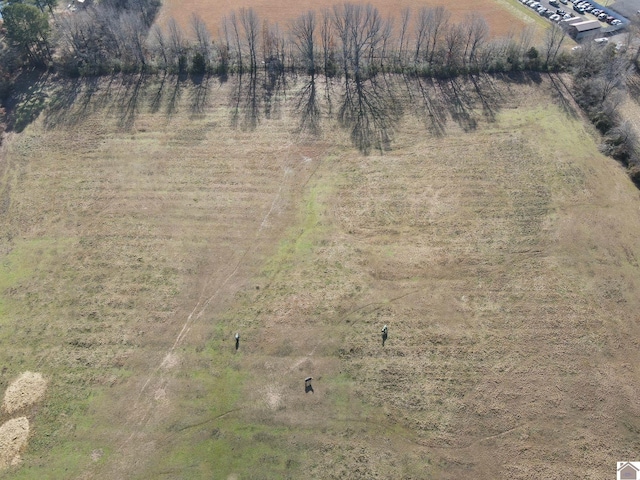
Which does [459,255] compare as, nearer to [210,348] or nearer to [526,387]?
[526,387]

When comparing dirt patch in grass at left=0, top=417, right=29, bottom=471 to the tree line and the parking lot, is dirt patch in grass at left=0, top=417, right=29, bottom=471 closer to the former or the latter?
the tree line

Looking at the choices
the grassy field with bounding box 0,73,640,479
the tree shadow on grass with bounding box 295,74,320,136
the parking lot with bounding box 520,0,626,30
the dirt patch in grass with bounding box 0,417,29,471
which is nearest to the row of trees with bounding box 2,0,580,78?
the tree shadow on grass with bounding box 295,74,320,136

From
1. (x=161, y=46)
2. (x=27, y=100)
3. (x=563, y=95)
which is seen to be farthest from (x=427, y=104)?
(x=27, y=100)

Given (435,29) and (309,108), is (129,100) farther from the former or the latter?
(435,29)

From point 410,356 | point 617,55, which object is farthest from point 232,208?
point 617,55

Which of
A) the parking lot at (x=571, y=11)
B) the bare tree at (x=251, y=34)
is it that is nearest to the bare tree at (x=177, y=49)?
the bare tree at (x=251, y=34)

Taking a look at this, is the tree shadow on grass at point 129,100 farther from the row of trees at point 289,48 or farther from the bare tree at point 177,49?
the bare tree at point 177,49

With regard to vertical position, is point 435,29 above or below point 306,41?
above
